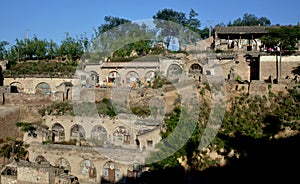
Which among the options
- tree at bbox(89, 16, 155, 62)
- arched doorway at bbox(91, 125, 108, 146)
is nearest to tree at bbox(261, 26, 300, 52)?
tree at bbox(89, 16, 155, 62)

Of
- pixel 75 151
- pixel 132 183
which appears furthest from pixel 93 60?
pixel 132 183

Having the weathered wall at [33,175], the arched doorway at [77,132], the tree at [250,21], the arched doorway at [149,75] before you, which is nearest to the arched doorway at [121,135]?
the arched doorway at [77,132]

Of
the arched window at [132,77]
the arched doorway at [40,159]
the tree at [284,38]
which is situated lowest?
the arched doorway at [40,159]

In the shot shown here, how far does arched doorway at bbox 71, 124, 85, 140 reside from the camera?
Answer: 20059 millimetres

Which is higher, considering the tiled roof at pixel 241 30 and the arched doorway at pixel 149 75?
the tiled roof at pixel 241 30

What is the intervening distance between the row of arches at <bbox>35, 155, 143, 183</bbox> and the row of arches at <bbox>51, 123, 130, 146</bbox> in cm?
133

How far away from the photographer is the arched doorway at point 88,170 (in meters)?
18.2

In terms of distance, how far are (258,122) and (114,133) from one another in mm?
7220

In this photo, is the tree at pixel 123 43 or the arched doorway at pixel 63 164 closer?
the arched doorway at pixel 63 164

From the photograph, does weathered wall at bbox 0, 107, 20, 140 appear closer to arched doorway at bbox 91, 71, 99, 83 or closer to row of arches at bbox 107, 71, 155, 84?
arched doorway at bbox 91, 71, 99, 83

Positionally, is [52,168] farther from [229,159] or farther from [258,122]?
[258,122]

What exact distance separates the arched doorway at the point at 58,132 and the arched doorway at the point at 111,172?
397 centimetres

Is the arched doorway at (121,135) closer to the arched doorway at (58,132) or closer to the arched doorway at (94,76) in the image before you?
the arched doorway at (58,132)

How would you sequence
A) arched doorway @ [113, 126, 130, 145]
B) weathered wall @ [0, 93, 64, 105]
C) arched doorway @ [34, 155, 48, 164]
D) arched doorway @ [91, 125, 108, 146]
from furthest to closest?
weathered wall @ [0, 93, 64, 105], arched doorway @ [91, 125, 108, 146], arched doorway @ [113, 126, 130, 145], arched doorway @ [34, 155, 48, 164]
